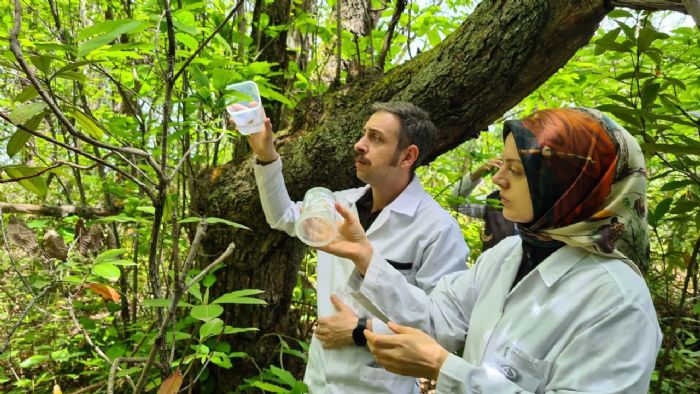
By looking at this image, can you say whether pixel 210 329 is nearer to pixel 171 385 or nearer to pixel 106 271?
pixel 171 385

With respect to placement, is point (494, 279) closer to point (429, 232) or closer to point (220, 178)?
point (429, 232)

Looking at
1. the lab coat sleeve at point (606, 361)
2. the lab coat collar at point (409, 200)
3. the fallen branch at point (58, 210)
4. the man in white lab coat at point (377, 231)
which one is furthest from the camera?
the fallen branch at point (58, 210)

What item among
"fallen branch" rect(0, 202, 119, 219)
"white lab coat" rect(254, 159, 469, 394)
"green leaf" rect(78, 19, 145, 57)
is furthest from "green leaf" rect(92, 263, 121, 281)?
"fallen branch" rect(0, 202, 119, 219)

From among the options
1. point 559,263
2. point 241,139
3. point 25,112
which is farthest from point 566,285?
point 241,139

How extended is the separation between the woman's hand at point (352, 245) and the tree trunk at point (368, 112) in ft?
3.03

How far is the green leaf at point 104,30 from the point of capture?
2.76 feet

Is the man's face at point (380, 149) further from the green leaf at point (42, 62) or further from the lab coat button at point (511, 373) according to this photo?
the green leaf at point (42, 62)

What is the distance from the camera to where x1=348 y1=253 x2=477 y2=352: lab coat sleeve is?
150 cm

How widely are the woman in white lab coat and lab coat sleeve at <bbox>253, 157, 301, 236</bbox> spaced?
42.1 inches

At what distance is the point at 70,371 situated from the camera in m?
3.12

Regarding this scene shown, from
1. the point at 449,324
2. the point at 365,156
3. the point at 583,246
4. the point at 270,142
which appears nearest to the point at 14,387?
the point at 270,142

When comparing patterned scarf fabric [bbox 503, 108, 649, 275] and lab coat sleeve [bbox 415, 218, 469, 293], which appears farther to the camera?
lab coat sleeve [bbox 415, 218, 469, 293]

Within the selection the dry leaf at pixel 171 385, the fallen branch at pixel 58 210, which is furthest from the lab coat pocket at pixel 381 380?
the fallen branch at pixel 58 210

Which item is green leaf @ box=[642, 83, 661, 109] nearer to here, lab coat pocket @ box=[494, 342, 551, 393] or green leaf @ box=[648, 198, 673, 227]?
green leaf @ box=[648, 198, 673, 227]
